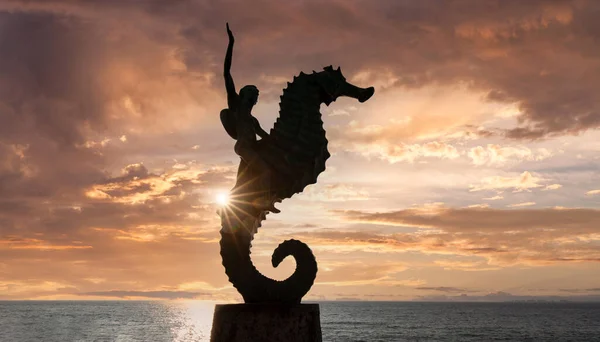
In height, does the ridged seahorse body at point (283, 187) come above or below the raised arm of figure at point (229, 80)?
below

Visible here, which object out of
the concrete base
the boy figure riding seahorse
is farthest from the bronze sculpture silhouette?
the concrete base

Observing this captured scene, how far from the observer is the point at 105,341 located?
68500 millimetres

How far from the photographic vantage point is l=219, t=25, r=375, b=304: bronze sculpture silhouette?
941 cm

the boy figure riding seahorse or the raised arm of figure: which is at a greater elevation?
the raised arm of figure

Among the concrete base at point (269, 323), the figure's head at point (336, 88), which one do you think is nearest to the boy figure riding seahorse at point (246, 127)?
the figure's head at point (336, 88)

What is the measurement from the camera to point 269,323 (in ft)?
28.3

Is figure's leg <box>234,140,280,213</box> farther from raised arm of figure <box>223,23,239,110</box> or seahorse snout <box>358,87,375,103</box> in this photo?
seahorse snout <box>358,87,375,103</box>

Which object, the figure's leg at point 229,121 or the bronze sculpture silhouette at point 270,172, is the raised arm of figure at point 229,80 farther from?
the figure's leg at point 229,121

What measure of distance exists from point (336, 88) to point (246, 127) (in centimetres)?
153

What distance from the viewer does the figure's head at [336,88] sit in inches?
387

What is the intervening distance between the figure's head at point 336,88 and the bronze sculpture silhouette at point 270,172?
3cm

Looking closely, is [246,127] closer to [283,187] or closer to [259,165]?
[259,165]

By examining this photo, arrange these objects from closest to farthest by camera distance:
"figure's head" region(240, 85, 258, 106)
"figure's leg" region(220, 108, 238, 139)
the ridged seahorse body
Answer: the ridged seahorse body
"figure's head" region(240, 85, 258, 106)
"figure's leg" region(220, 108, 238, 139)

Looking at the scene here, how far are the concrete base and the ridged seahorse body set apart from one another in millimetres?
562
